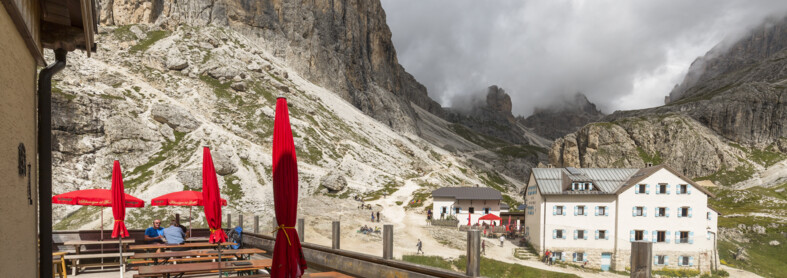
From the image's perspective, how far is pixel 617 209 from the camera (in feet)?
134

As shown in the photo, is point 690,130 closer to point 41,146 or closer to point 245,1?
point 245,1

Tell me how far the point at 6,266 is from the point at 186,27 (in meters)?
123

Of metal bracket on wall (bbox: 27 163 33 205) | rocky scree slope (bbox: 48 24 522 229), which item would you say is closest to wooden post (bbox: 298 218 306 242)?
metal bracket on wall (bbox: 27 163 33 205)

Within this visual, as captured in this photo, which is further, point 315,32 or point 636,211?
point 315,32

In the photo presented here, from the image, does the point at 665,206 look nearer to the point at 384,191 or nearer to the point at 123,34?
the point at 384,191

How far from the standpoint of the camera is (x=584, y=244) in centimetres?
3584

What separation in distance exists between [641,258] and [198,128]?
7585cm

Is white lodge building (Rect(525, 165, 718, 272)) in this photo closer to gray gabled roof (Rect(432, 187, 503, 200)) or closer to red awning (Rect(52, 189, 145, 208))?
gray gabled roof (Rect(432, 187, 503, 200))

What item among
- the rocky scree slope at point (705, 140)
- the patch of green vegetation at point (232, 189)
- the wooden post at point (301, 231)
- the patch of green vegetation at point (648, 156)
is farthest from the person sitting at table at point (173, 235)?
the patch of green vegetation at point (648, 156)

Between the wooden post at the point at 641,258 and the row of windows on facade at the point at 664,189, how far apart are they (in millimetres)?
39457

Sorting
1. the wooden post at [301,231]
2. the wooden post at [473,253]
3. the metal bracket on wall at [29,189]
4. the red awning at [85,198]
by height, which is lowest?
the wooden post at [301,231]

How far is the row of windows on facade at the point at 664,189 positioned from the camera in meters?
40.3

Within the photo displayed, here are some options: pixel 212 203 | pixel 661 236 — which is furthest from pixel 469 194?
pixel 212 203

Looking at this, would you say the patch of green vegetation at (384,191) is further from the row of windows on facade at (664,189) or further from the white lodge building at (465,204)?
the row of windows on facade at (664,189)
